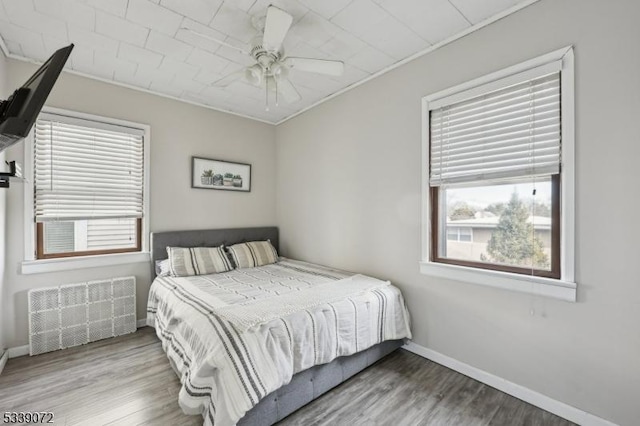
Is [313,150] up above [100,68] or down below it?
below

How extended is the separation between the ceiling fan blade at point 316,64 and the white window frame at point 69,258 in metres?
2.12

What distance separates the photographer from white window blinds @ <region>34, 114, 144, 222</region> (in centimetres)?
274

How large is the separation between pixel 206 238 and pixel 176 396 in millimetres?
1884

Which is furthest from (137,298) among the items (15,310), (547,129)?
(547,129)

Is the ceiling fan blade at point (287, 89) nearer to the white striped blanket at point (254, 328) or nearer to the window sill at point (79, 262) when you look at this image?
the white striped blanket at point (254, 328)

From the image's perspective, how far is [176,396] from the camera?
2.05 meters

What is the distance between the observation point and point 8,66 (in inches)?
100

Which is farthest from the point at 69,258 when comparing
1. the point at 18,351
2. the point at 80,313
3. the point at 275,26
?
the point at 275,26

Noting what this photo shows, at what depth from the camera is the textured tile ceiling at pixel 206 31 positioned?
1968 mm

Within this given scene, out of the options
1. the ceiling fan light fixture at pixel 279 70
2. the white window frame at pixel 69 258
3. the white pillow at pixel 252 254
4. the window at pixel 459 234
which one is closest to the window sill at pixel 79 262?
the white window frame at pixel 69 258

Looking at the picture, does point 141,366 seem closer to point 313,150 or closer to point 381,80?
point 313,150

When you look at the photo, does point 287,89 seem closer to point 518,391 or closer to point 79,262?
point 79,262


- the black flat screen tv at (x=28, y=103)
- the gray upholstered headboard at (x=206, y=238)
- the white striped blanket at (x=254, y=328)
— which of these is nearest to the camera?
the black flat screen tv at (x=28, y=103)

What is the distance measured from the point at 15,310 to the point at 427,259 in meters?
3.71
